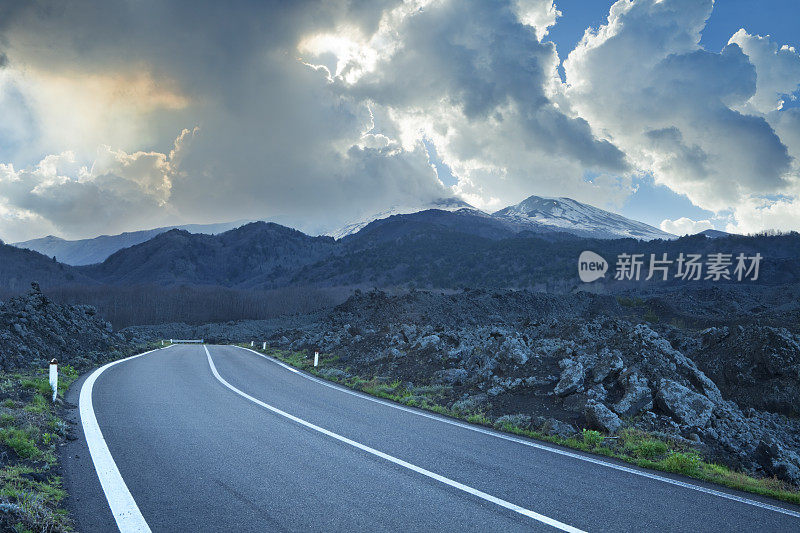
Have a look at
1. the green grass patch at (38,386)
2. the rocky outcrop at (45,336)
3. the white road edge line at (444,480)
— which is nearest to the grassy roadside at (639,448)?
the white road edge line at (444,480)

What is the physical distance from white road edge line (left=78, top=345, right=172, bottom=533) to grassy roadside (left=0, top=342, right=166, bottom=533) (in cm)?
40

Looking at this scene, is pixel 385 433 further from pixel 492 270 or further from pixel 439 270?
pixel 439 270

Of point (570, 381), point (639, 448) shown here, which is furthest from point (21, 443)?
point (570, 381)

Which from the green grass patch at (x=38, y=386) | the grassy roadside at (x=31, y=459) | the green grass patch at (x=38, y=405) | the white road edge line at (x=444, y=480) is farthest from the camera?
the green grass patch at (x=38, y=386)

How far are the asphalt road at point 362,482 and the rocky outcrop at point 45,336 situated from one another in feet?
32.7

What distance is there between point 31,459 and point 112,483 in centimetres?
157

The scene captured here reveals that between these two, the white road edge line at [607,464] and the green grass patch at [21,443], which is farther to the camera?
the green grass patch at [21,443]

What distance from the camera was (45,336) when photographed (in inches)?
822

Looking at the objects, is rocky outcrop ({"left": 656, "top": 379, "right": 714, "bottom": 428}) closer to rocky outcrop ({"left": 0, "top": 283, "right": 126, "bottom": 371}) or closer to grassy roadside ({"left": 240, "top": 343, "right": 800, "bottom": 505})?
grassy roadside ({"left": 240, "top": 343, "right": 800, "bottom": 505})

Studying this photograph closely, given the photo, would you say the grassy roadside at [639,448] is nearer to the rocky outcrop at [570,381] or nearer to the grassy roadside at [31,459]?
the rocky outcrop at [570,381]

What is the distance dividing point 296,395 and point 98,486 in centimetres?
759

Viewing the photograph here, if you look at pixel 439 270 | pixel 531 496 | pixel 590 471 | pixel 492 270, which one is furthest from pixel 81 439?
pixel 439 270

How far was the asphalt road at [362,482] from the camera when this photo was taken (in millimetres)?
5016

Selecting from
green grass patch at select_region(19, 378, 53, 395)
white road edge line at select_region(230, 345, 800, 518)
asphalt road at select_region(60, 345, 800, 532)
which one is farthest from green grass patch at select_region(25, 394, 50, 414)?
white road edge line at select_region(230, 345, 800, 518)
